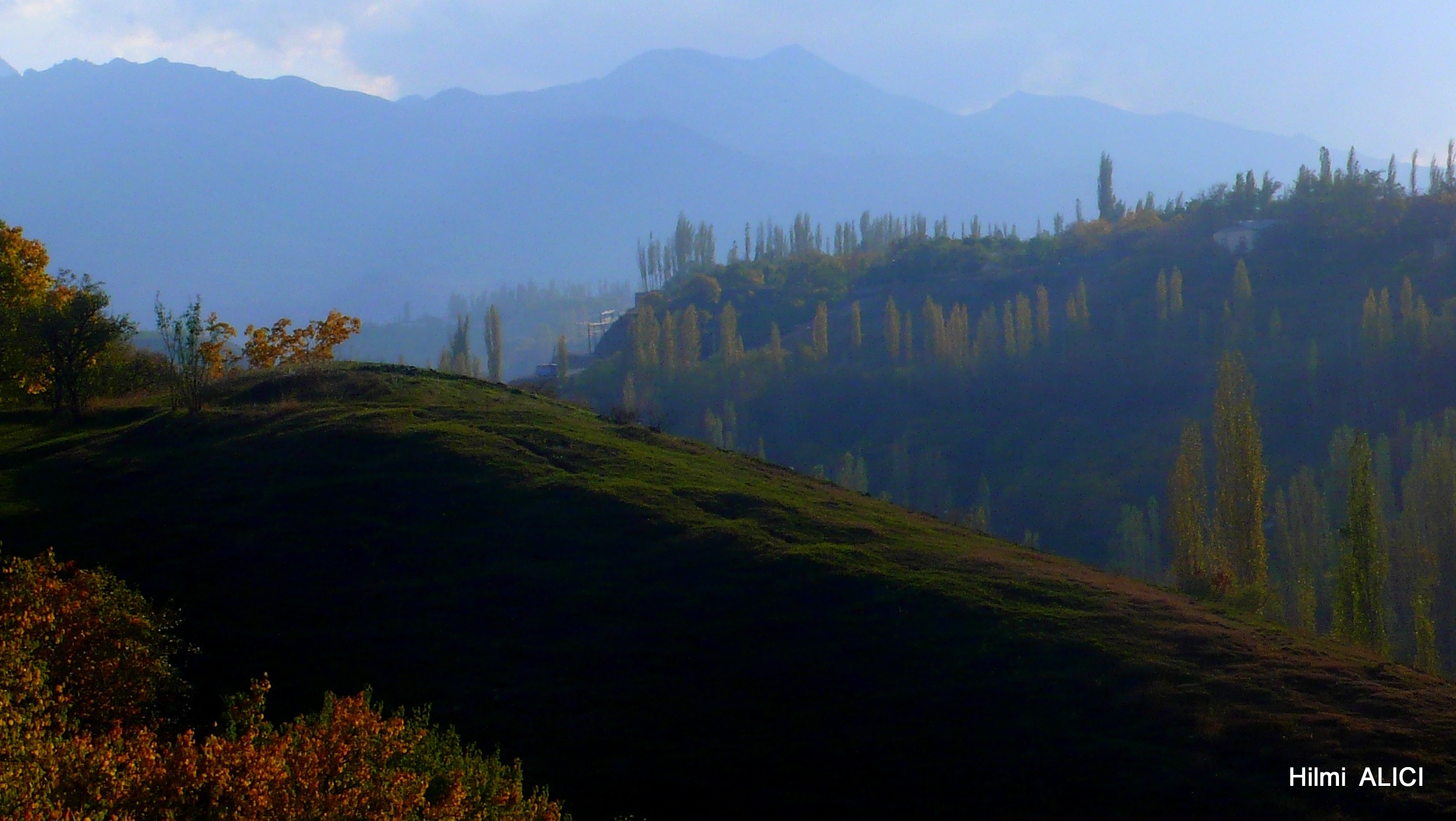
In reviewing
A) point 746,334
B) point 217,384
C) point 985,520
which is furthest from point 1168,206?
point 217,384

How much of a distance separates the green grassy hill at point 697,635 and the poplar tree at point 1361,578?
1237cm

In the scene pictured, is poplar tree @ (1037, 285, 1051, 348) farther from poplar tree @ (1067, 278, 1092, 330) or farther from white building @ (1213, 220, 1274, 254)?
white building @ (1213, 220, 1274, 254)

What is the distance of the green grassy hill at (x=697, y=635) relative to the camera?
17.3 metres

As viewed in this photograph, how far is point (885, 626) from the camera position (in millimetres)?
21859

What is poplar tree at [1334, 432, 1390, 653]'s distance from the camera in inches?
1375

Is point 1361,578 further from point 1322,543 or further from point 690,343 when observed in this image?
point 690,343

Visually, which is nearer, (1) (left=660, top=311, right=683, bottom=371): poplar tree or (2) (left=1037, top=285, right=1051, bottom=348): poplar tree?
(2) (left=1037, top=285, right=1051, bottom=348): poplar tree

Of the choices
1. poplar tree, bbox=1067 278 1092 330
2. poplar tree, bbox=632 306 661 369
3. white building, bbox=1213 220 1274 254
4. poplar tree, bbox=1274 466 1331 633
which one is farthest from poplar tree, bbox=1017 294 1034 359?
poplar tree, bbox=1274 466 1331 633

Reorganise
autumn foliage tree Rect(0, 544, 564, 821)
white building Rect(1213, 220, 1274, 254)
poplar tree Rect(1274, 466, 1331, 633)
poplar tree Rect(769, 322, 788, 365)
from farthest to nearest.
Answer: white building Rect(1213, 220, 1274, 254) → poplar tree Rect(769, 322, 788, 365) → poplar tree Rect(1274, 466, 1331, 633) → autumn foliage tree Rect(0, 544, 564, 821)

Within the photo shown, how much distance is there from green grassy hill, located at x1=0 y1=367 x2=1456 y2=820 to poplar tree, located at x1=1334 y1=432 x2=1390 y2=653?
1237 centimetres

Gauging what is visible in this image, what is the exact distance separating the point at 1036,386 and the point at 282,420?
2837 inches

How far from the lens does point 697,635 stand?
21734 millimetres

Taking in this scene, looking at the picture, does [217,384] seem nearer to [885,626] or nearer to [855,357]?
[885,626]
